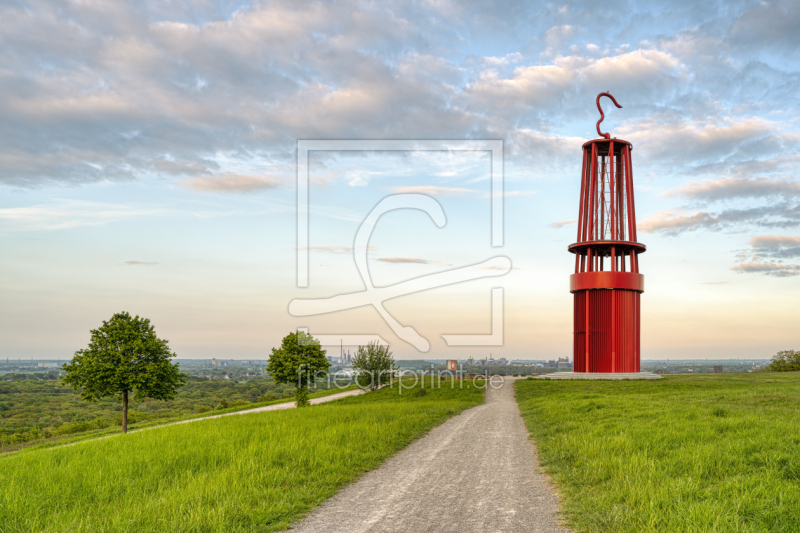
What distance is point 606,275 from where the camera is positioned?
50906 mm

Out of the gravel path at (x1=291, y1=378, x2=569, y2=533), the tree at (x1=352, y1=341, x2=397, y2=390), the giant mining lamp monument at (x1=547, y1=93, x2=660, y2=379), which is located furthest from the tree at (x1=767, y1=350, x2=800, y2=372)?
the gravel path at (x1=291, y1=378, x2=569, y2=533)

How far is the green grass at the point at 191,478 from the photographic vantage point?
286 inches

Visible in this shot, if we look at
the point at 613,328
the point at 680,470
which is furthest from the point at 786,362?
the point at 680,470

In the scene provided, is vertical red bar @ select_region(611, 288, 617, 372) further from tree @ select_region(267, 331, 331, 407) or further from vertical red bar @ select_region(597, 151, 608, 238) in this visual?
tree @ select_region(267, 331, 331, 407)

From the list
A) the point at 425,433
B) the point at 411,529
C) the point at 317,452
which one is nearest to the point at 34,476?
the point at 317,452

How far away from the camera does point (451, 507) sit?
314 inches

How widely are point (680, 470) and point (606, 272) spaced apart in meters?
44.5

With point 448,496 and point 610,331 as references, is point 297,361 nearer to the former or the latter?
point 610,331

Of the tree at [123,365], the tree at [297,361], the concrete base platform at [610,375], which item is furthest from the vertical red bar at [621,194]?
the tree at [123,365]

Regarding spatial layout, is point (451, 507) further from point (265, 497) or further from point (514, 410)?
point (514, 410)

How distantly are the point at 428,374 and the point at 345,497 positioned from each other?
51.0m

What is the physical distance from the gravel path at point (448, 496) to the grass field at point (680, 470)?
0.50m

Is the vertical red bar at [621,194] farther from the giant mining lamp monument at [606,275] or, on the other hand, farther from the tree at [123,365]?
the tree at [123,365]

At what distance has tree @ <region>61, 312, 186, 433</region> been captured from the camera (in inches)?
1229
